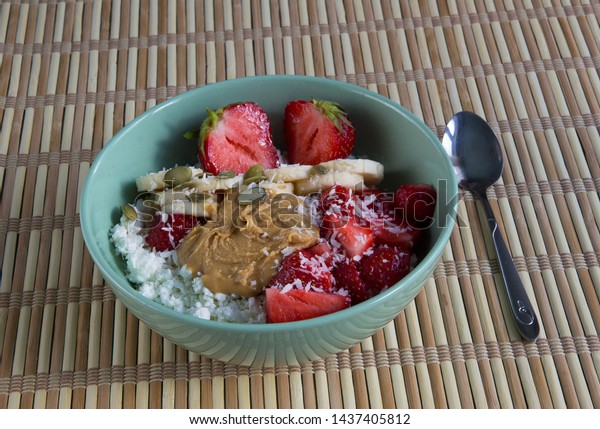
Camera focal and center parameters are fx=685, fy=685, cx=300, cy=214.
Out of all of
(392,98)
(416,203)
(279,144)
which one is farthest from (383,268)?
(392,98)

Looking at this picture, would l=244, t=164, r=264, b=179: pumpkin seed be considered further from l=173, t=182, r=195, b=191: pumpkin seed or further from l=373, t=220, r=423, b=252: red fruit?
l=373, t=220, r=423, b=252: red fruit

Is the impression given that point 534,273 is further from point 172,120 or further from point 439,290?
point 172,120

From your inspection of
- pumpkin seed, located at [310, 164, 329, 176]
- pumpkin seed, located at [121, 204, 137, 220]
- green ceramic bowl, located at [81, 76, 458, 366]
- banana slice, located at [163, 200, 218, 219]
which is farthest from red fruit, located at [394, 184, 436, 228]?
pumpkin seed, located at [121, 204, 137, 220]

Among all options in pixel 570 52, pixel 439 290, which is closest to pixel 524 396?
pixel 439 290

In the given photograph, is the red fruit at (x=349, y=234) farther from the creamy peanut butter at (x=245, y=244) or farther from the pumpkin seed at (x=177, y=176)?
the pumpkin seed at (x=177, y=176)

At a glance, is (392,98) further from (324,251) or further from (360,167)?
(324,251)

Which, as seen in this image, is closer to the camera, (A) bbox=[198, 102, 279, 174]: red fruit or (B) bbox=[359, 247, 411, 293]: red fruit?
(B) bbox=[359, 247, 411, 293]: red fruit

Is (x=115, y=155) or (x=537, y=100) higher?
(x=537, y=100)
